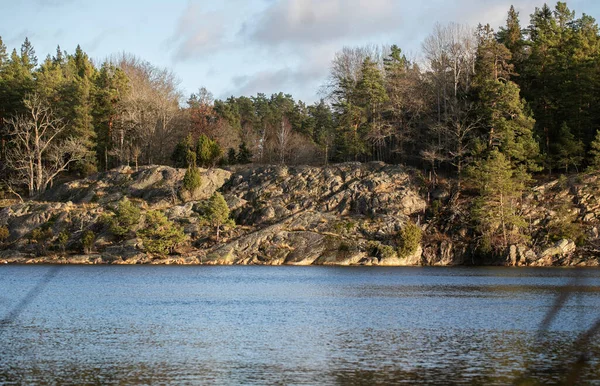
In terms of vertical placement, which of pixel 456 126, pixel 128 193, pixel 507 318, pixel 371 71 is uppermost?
pixel 371 71

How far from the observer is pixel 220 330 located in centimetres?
3381

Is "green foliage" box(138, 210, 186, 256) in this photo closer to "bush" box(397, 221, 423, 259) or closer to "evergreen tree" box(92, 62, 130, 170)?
"bush" box(397, 221, 423, 259)

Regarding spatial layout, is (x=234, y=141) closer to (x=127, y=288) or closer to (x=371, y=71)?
(x=371, y=71)

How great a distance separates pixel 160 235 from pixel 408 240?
A: 31114 mm

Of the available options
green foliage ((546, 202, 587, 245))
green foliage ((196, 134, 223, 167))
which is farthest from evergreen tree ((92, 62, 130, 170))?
green foliage ((546, 202, 587, 245))

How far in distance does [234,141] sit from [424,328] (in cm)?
8289

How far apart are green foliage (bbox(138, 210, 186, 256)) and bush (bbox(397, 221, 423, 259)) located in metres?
27.6

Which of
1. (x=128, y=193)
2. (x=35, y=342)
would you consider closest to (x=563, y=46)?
(x=128, y=193)

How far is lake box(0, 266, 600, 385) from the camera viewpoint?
79.3 feet

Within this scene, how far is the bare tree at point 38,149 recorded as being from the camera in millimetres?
105312

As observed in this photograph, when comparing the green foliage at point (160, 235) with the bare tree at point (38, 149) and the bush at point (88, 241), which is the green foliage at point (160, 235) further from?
the bare tree at point (38, 149)

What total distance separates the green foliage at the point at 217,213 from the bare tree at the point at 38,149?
96.2ft

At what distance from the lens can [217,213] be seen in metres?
86.4

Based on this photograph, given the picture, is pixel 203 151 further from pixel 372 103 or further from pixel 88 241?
pixel 372 103
